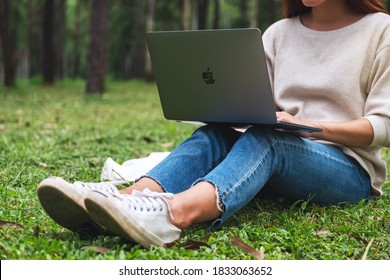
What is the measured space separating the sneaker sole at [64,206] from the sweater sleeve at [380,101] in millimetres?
1211

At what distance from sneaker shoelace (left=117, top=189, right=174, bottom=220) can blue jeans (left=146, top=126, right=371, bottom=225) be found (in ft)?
0.56

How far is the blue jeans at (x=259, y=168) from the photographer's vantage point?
7.25 feet

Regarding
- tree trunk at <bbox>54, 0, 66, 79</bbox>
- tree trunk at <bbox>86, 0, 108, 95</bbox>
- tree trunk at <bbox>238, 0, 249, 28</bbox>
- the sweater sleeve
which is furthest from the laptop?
tree trunk at <bbox>238, 0, 249, 28</bbox>

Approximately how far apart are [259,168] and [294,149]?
22 cm

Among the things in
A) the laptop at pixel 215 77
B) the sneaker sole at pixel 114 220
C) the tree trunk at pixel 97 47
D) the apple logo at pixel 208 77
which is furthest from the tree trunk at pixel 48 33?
the sneaker sole at pixel 114 220

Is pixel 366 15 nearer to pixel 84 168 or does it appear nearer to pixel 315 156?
pixel 315 156

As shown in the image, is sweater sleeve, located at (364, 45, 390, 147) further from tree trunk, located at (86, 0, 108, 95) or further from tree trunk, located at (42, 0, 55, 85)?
tree trunk, located at (42, 0, 55, 85)

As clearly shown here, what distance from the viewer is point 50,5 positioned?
13172 mm

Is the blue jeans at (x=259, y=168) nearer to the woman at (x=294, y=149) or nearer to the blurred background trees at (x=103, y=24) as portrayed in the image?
the woman at (x=294, y=149)

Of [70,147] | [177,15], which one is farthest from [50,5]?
[70,147]

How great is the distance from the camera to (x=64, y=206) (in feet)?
6.70

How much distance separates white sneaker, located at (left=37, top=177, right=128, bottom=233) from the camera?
1999mm

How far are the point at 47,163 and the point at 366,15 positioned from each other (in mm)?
2101
